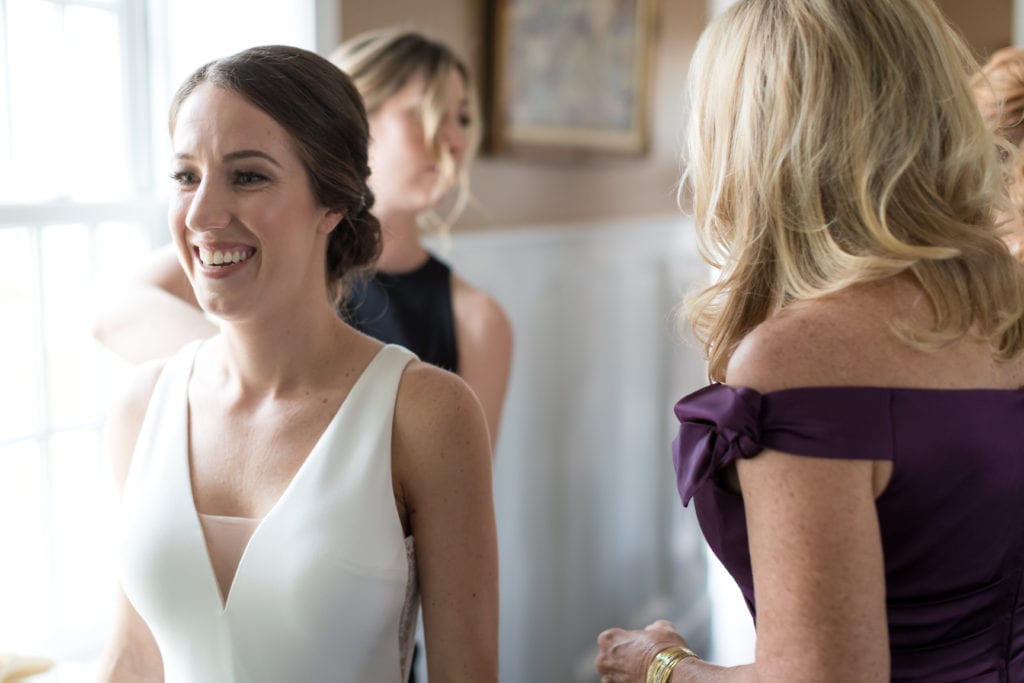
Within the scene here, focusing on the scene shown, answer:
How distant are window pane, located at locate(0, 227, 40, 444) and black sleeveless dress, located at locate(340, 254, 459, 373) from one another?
0.63m

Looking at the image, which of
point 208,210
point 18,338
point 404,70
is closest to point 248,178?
point 208,210

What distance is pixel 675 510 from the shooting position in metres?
4.76

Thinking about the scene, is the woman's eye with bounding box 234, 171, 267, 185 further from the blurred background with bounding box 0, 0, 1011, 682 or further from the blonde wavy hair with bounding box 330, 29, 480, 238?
the blonde wavy hair with bounding box 330, 29, 480, 238

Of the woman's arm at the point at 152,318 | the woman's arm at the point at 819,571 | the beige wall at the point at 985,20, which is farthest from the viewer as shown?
the beige wall at the point at 985,20

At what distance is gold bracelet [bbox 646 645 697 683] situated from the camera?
1239mm

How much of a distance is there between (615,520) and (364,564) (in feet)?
9.77

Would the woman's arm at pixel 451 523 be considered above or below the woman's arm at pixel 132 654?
above

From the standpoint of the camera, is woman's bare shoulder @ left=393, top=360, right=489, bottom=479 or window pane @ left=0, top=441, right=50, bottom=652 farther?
window pane @ left=0, top=441, right=50, bottom=652

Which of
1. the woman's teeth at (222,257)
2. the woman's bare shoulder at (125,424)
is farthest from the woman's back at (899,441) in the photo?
the woman's bare shoulder at (125,424)

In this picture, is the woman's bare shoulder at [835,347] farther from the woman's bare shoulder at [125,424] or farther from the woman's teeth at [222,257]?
the woman's bare shoulder at [125,424]

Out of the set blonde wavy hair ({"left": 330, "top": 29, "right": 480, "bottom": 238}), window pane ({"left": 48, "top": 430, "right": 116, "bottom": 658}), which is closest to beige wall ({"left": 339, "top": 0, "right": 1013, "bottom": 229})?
blonde wavy hair ({"left": 330, "top": 29, "right": 480, "bottom": 238})

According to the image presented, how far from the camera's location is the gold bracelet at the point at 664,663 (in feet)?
4.07

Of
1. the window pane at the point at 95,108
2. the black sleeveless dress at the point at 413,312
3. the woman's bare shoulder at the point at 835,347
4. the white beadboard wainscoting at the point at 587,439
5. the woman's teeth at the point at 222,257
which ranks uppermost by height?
the window pane at the point at 95,108

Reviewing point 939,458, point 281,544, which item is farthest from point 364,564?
point 939,458
